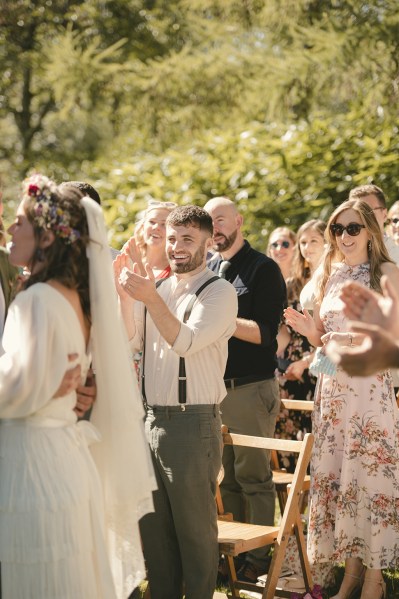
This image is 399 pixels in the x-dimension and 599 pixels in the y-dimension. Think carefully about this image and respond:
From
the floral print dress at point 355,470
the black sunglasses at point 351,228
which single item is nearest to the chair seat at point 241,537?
the floral print dress at point 355,470

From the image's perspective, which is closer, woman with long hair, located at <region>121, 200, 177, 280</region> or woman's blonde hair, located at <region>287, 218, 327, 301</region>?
woman with long hair, located at <region>121, 200, 177, 280</region>

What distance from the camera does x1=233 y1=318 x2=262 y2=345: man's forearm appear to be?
5719 mm

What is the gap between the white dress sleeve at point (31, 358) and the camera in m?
3.34

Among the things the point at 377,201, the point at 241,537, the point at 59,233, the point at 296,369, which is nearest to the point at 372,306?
the point at 59,233

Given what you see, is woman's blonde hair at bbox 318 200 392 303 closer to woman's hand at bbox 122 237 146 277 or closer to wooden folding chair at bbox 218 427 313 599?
wooden folding chair at bbox 218 427 313 599

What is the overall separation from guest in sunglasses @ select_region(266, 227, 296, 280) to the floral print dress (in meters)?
2.61

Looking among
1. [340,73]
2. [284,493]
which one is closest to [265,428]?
[284,493]

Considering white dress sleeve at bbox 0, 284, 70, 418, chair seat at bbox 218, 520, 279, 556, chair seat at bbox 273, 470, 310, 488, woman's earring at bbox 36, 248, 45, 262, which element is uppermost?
woman's earring at bbox 36, 248, 45, 262

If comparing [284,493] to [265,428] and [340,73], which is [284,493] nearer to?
[265,428]

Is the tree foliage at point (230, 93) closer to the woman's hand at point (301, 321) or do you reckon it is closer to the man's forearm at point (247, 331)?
the man's forearm at point (247, 331)

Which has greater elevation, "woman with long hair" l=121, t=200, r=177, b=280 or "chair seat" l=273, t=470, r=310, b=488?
"woman with long hair" l=121, t=200, r=177, b=280

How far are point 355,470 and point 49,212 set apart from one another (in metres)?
2.68

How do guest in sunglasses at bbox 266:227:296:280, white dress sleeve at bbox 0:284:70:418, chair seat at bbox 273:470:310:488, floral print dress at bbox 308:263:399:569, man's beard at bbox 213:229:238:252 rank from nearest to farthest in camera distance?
white dress sleeve at bbox 0:284:70:418, floral print dress at bbox 308:263:399:569, chair seat at bbox 273:470:310:488, man's beard at bbox 213:229:238:252, guest in sunglasses at bbox 266:227:296:280

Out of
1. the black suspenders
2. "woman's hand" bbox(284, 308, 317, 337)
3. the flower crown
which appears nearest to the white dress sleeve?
the flower crown
